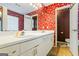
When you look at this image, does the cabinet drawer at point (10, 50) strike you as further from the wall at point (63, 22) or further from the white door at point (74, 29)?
the white door at point (74, 29)

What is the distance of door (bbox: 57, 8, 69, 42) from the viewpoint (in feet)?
7.22

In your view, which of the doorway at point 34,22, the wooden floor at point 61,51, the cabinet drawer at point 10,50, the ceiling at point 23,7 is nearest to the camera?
the cabinet drawer at point 10,50

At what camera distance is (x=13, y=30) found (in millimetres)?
2004

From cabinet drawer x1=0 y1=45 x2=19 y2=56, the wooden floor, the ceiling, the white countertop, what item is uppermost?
the ceiling

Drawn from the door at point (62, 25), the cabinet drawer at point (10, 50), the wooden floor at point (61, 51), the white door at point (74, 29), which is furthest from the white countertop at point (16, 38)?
the white door at point (74, 29)

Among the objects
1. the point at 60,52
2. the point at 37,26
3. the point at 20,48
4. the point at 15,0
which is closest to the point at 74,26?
the point at 60,52

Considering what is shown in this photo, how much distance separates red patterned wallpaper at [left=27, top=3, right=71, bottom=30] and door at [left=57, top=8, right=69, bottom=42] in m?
0.09

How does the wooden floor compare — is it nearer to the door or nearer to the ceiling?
the door

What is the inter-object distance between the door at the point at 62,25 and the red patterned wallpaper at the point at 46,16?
0.09m

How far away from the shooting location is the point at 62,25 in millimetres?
2201

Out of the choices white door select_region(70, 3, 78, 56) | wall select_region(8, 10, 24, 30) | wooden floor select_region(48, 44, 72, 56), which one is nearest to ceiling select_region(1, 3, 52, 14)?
wall select_region(8, 10, 24, 30)

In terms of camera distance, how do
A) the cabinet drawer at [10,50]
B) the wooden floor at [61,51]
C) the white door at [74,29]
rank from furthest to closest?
the white door at [74,29] → the wooden floor at [61,51] → the cabinet drawer at [10,50]

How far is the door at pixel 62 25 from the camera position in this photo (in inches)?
86.7

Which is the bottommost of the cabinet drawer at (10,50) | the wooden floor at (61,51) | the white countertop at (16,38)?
the wooden floor at (61,51)
